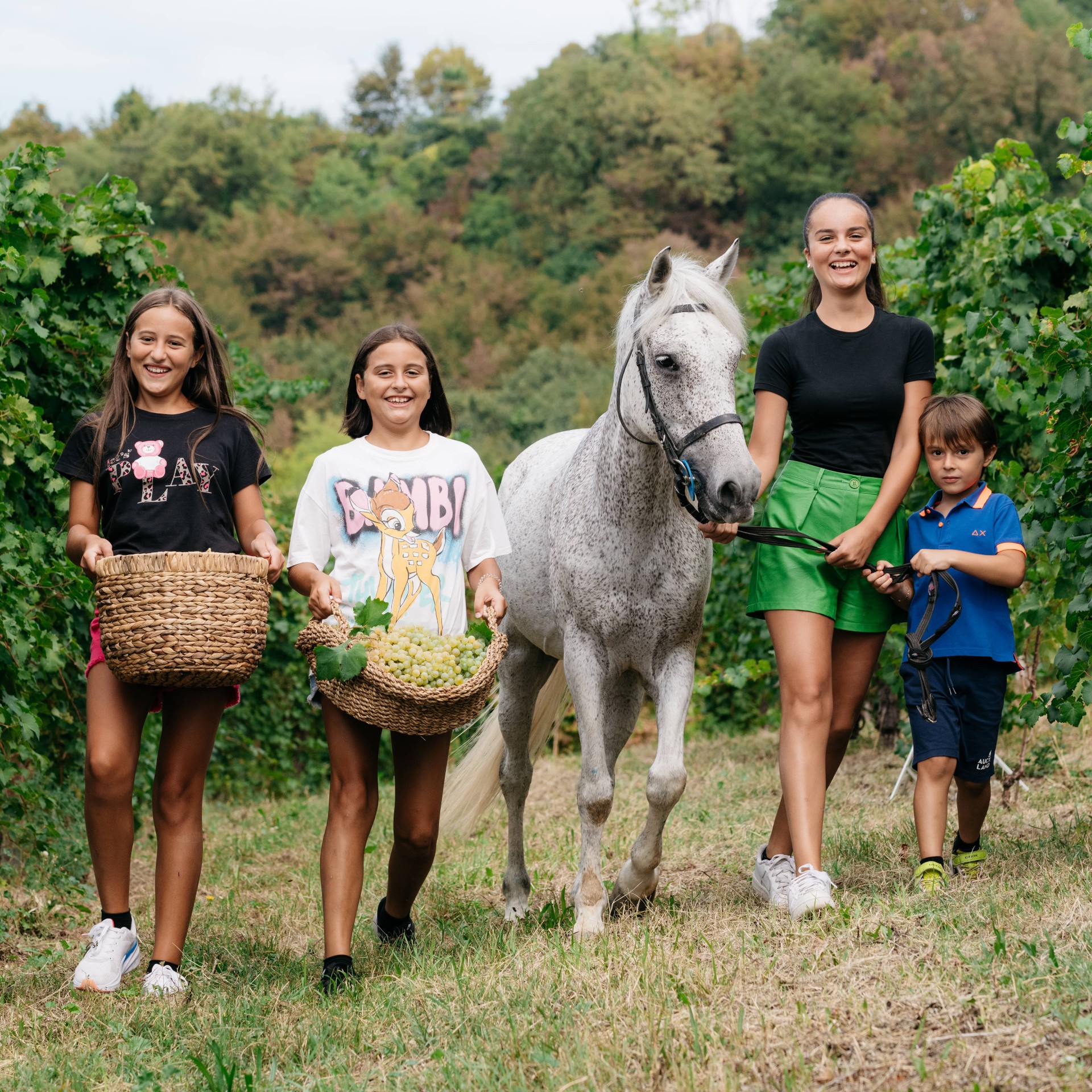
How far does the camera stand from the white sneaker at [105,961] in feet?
11.3

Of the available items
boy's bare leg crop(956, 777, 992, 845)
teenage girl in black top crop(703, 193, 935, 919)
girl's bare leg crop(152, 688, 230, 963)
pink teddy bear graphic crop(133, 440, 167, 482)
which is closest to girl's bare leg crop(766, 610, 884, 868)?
teenage girl in black top crop(703, 193, 935, 919)

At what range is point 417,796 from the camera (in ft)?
12.2

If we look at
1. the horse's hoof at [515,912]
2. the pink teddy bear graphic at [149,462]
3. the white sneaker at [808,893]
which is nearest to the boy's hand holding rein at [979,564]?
the white sneaker at [808,893]

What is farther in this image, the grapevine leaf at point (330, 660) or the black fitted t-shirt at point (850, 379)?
the black fitted t-shirt at point (850, 379)

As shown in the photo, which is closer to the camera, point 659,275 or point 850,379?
point 659,275

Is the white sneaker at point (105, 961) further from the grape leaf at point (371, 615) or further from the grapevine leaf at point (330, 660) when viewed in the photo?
the grape leaf at point (371, 615)

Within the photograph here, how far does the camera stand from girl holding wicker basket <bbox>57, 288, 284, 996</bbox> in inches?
139

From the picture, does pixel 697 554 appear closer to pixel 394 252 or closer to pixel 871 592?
pixel 871 592

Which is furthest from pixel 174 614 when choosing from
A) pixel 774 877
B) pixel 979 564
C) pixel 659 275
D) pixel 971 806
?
pixel 971 806

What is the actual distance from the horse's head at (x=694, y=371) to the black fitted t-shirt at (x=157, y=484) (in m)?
1.33

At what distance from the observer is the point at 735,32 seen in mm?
59219

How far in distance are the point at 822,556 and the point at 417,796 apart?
5.04 feet

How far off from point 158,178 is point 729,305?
5264cm

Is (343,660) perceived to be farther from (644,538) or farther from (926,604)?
(926,604)
